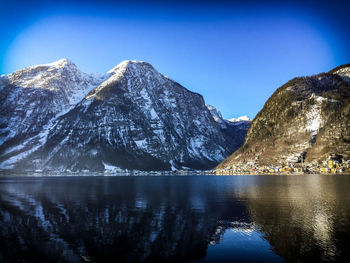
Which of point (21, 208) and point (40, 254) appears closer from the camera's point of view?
point (40, 254)

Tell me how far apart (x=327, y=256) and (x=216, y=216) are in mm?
24594

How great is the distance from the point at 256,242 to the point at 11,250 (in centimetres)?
2828

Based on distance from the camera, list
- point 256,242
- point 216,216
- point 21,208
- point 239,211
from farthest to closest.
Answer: point 21,208 → point 239,211 → point 216,216 → point 256,242

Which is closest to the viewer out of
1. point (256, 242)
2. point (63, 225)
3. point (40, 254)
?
point (40, 254)

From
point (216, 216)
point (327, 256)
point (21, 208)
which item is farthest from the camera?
point (21, 208)

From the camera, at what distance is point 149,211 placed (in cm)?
5609

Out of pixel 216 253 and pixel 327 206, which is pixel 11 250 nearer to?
pixel 216 253

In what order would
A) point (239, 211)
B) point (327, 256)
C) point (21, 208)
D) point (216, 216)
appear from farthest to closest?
point (21, 208)
point (239, 211)
point (216, 216)
point (327, 256)

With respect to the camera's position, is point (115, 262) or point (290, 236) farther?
point (290, 236)

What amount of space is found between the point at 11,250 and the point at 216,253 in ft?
74.6

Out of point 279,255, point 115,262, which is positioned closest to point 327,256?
point 279,255

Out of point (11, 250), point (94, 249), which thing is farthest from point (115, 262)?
point (11, 250)

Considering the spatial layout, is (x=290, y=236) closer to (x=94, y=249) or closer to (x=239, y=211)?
(x=239, y=211)

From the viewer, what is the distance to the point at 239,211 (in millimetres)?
54750
